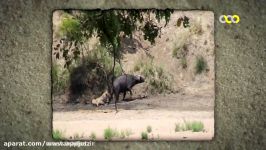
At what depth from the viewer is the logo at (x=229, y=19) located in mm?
2053

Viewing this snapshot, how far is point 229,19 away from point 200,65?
0.24m

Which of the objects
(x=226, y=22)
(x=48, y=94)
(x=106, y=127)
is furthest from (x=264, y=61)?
(x=48, y=94)

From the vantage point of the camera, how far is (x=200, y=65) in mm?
2043

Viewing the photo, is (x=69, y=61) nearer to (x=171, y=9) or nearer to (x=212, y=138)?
(x=171, y=9)

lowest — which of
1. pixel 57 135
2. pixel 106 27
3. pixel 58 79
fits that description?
pixel 57 135

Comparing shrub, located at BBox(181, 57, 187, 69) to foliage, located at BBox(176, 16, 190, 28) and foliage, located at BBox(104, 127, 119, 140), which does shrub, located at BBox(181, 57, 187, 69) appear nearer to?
foliage, located at BBox(176, 16, 190, 28)

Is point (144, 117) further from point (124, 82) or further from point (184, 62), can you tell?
point (184, 62)

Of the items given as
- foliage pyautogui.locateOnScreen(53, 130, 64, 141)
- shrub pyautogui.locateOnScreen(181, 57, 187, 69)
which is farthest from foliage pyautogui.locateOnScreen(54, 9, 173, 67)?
foliage pyautogui.locateOnScreen(53, 130, 64, 141)

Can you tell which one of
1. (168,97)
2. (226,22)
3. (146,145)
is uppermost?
(226,22)

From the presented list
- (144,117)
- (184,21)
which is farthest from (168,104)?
(184,21)

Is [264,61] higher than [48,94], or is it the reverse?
[264,61]

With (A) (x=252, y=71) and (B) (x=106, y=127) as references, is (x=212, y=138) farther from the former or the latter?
(B) (x=106, y=127)

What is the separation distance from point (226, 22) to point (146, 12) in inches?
14.1

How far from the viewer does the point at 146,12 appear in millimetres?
2039
